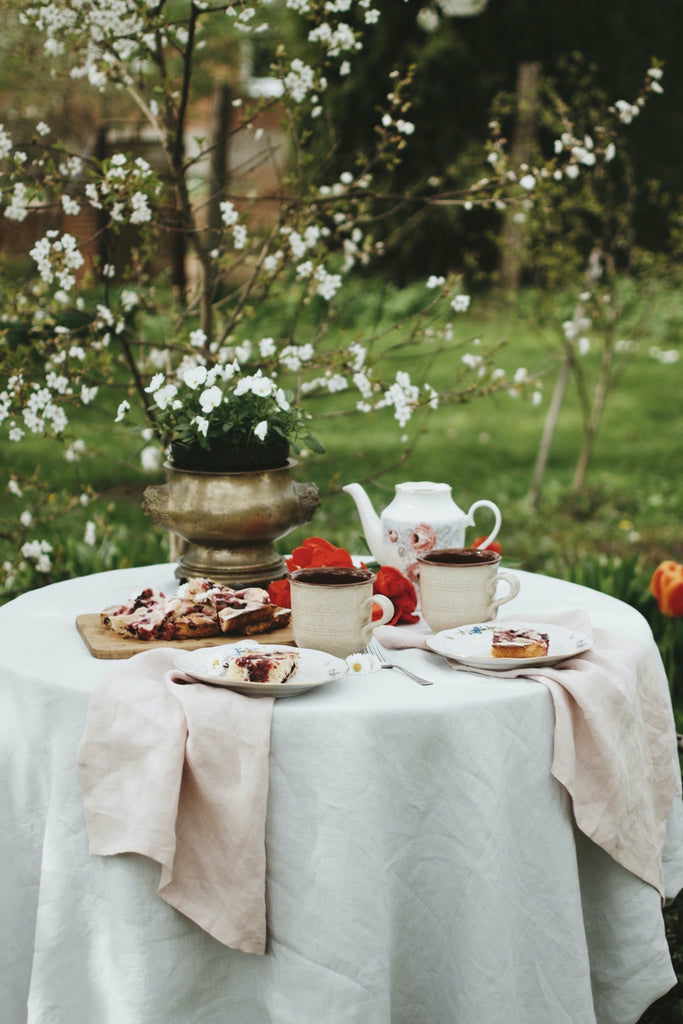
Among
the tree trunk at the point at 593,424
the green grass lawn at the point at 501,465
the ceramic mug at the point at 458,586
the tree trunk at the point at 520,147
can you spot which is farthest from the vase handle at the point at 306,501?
the tree trunk at the point at 520,147

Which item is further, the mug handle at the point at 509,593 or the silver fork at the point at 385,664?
the mug handle at the point at 509,593

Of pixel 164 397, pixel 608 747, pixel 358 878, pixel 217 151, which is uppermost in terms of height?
pixel 217 151

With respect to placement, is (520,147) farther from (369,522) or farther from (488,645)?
(488,645)

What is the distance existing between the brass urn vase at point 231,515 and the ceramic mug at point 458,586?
40 cm

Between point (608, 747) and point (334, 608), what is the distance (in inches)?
19.9

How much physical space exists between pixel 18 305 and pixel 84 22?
0.98 m

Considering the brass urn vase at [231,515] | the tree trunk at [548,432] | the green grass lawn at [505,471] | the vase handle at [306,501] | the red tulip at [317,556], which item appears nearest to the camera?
the red tulip at [317,556]

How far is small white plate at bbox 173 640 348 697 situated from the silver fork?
0.09 m

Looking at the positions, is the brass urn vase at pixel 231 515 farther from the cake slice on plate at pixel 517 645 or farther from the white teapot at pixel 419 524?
the cake slice on plate at pixel 517 645

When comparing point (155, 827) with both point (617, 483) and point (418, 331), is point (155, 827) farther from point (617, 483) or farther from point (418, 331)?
point (617, 483)

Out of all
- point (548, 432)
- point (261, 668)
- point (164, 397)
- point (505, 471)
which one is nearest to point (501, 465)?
point (505, 471)

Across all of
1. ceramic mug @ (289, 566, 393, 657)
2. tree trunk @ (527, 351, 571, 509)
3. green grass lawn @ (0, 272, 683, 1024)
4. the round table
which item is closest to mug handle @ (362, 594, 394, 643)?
ceramic mug @ (289, 566, 393, 657)

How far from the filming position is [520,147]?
1163cm

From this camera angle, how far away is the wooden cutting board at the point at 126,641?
1.91 metres
